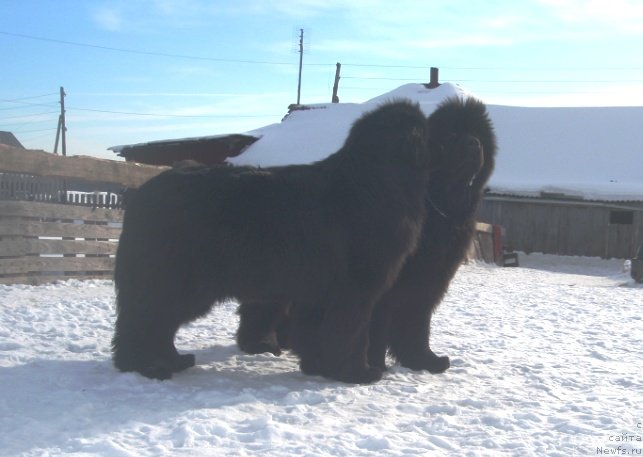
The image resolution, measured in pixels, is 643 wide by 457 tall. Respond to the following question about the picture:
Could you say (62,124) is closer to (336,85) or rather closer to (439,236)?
(336,85)

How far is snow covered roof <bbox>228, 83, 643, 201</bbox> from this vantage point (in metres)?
28.6

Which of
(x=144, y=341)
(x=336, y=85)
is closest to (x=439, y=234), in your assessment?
(x=144, y=341)

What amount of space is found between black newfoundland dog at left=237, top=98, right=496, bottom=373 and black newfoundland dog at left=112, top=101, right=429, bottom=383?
346 mm

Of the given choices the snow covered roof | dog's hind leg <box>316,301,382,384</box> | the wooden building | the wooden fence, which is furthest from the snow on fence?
the wooden building

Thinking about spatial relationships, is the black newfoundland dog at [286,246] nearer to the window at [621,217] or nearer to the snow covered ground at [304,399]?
the snow covered ground at [304,399]

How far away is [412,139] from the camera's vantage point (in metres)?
5.90

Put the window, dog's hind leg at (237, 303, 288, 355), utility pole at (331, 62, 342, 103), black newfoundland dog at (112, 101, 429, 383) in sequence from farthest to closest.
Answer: utility pole at (331, 62, 342, 103) → the window → dog's hind leg at (237, 303, 288, 355) → black newfoundland dog at (112, 101, 429, 383)

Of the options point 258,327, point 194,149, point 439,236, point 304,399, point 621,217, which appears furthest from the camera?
point 194,149

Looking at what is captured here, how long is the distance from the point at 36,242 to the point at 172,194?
18.1ft

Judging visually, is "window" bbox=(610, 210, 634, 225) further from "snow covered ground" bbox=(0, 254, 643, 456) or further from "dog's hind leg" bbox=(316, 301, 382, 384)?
"dog's hind leg" bbox=(316, 301, 382, 384)

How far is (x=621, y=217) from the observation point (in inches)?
1110

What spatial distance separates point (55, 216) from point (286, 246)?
20.3ft

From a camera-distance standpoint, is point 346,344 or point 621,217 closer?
point 346,344

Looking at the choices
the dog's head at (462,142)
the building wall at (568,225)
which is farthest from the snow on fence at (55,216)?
the building wall at (568,225)
